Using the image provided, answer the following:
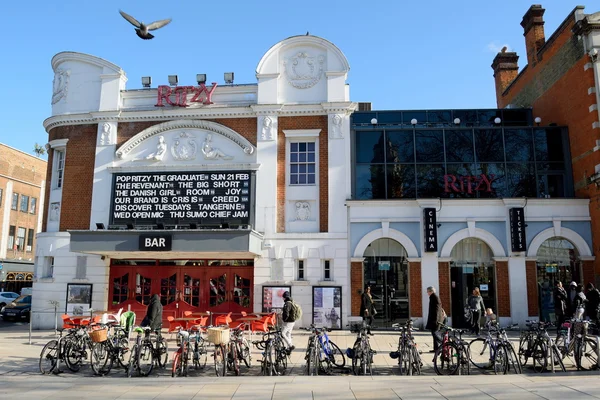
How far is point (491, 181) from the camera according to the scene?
19.6 m

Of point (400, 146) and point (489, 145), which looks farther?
point (400, 146)

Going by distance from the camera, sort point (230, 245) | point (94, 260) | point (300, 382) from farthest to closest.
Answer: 1. point (94, 260)
2. point (230, 245)
3. point (300, 382)

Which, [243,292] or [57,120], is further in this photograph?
[57,120]

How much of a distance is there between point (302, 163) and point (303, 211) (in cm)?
207

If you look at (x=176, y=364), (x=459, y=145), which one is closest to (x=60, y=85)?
(x=176, y=364)

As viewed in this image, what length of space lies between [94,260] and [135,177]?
3.84 meters

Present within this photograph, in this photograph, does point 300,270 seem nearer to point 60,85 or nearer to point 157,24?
point 157,24

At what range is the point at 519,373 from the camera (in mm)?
10633

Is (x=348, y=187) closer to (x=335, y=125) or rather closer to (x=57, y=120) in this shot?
(x=335, y=125)

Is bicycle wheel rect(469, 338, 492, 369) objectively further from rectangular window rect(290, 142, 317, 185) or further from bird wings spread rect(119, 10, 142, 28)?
bird wings spread rect(119, 10, 142, 28)

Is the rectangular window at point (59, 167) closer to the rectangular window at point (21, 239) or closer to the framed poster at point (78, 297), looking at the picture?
the framed poster at point (78, 297)

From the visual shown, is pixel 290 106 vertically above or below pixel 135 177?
above

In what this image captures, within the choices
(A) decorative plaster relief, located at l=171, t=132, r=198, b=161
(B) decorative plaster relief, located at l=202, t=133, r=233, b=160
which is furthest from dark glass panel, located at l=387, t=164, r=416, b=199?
(A) decorative plaster relief, located at l=171, t=132, r=198, b=161

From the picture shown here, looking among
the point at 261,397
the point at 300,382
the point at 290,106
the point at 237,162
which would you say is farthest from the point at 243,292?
the point at 261,397
